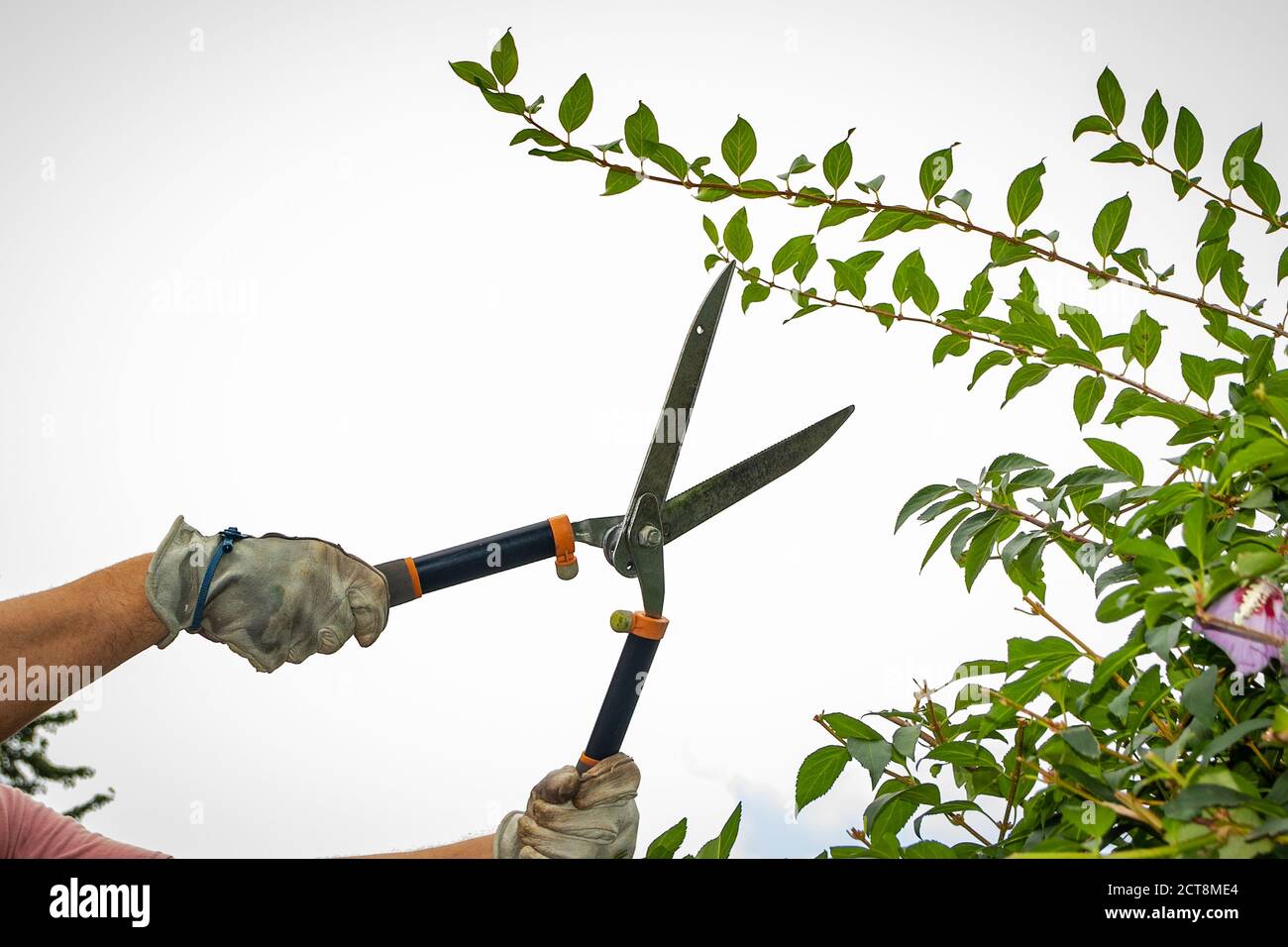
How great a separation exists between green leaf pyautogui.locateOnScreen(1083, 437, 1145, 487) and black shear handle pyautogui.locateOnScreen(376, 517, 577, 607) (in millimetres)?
677

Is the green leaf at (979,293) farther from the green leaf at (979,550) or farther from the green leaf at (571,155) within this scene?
the green leaf at (571,155)

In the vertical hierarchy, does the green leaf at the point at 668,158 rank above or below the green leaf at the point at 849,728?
above

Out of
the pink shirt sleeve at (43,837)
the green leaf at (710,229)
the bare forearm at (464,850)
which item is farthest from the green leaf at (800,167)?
the pink shirt sleeve at (43,837)

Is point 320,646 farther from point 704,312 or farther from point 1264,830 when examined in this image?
point 1264,830

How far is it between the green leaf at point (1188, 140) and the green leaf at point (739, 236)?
21.8 inches

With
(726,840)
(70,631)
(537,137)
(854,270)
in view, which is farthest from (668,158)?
(70,631)

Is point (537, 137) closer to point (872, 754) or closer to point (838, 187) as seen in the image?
point (838, 187)

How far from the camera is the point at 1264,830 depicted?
54 cm

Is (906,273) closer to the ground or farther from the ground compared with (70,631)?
farther from the ground

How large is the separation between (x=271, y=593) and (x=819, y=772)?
74cm

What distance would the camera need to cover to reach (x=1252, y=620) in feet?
2.11

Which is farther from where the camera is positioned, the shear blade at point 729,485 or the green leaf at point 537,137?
the shear blade at point 729,485

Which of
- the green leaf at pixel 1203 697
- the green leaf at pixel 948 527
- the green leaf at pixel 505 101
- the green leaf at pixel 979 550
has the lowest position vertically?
the green leaf at pixel 1203 697

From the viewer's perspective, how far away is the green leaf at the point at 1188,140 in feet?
3.77
